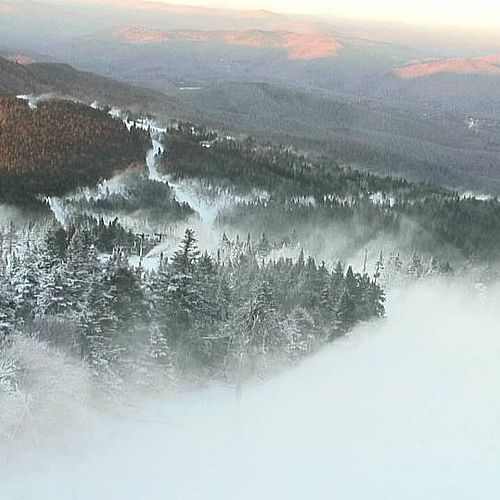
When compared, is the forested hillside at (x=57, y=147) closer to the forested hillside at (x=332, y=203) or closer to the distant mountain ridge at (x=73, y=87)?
the forested hillside at (x=332, y=203)

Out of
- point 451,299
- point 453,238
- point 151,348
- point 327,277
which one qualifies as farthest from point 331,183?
point 151,348

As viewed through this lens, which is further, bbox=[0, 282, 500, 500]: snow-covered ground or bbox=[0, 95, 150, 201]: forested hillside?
bbox=[0, 95, 150, 201]: forested hillside

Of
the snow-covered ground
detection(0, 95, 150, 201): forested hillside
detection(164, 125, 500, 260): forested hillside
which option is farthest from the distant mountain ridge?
the snow-covered ground

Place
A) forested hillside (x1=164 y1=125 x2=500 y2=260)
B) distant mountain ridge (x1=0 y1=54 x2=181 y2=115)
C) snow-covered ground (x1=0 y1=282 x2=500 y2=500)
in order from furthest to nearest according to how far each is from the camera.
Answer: distant mountain ridge (x1=0 y1=54 x2=181 y2=115)
forested hillside (x1=164 y1=125 x2=500 y2=260)
snow-covered ground (x1=0 y1=282 x2=500 y2=500)

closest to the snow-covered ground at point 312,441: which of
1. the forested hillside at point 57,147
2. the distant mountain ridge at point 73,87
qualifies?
the forested hillside at point 57,147

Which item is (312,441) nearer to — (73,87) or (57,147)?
(57,147)

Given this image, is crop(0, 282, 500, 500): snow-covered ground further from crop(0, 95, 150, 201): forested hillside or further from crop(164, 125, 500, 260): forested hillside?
crop(0, 95, 150, 201): forested hillside
